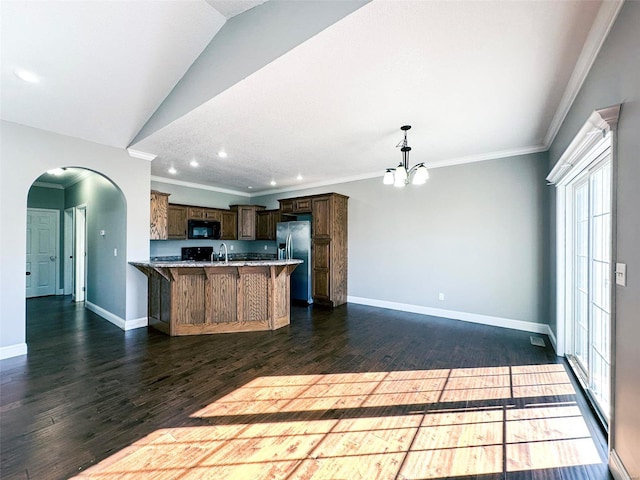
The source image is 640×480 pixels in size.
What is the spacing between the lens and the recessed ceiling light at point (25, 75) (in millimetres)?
2547

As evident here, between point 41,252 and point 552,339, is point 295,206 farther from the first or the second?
point 41,252

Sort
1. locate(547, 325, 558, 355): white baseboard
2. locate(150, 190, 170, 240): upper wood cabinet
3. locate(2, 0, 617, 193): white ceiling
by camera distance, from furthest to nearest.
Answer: locate(150, 190, 170, 240): upper wood cabinet < locate(547, 325, 558, 355): white baseboard < locate(2, 0, 617, 193): white ceiling

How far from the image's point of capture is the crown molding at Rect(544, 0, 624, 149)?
1584mm

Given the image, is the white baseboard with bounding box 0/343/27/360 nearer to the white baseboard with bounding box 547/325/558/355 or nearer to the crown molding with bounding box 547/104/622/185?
the crown molding with bounding box 547/104/622/185

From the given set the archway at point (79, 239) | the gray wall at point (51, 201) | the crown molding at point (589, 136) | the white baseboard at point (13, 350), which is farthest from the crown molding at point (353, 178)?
the white baseboard at point (13, 350)

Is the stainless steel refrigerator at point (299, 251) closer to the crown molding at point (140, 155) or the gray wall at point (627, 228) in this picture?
the crown molding at point (140, 155)

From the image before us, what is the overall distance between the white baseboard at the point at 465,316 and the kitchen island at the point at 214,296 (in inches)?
80.4

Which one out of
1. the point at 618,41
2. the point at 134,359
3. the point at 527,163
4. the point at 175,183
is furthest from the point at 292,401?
the point at 175,183

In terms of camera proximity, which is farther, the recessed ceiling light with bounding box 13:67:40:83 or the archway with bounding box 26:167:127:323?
the archway with bounding box 26:167:127:323

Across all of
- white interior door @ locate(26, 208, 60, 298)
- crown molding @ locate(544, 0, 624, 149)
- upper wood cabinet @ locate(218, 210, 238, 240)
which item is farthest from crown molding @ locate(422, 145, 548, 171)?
white interior door @ locate(26, 208, 60, 298)

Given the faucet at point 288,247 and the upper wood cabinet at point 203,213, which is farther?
the upper wood cabinet at point 203,213

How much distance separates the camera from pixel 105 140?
3697mm

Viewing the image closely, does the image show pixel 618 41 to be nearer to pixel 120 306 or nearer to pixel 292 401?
pixel 292 401

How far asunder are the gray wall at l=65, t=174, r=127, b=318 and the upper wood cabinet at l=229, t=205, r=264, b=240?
2857 millimetres
